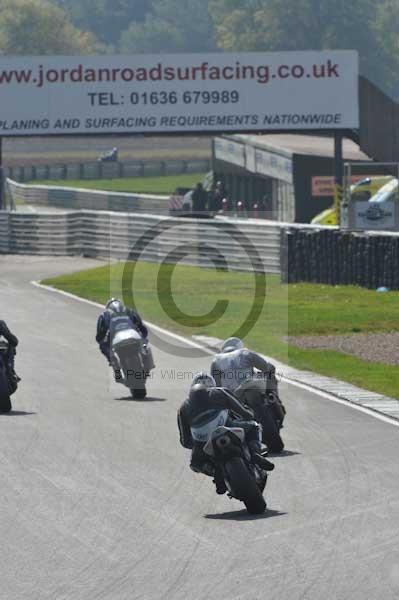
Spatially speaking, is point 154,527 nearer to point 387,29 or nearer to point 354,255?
point 354,255

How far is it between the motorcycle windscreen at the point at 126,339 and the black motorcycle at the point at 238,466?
7128mm

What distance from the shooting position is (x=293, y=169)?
189 ft

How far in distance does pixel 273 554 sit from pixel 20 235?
118ft

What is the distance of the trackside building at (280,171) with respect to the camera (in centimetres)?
5753

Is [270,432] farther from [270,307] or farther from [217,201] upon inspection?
[217,201]

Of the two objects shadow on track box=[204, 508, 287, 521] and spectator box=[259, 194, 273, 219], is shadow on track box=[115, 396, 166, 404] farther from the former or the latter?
spectator box=[259, 194, 273, 219]

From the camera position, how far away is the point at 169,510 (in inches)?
493

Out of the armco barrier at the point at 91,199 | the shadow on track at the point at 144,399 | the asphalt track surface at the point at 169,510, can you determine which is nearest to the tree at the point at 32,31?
the armco barrier at the point at 91,199

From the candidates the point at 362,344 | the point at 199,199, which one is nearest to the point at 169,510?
the point at 362,344

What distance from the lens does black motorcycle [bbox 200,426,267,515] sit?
12.3 meters

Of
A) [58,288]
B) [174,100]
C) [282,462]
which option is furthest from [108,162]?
[282,462]

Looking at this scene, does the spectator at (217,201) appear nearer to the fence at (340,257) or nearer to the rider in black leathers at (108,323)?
the fence at (340,257)

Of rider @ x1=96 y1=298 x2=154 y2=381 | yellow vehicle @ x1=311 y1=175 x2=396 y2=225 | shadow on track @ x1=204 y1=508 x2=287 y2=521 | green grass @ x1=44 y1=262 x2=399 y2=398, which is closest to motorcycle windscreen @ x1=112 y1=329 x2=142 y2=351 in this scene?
rider @ x1=96 y1=298 x2=154 y2=381

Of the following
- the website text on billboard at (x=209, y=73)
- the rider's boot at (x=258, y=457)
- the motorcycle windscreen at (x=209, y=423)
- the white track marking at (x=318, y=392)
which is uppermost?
the website text on billboard at (x=209, y=73)
